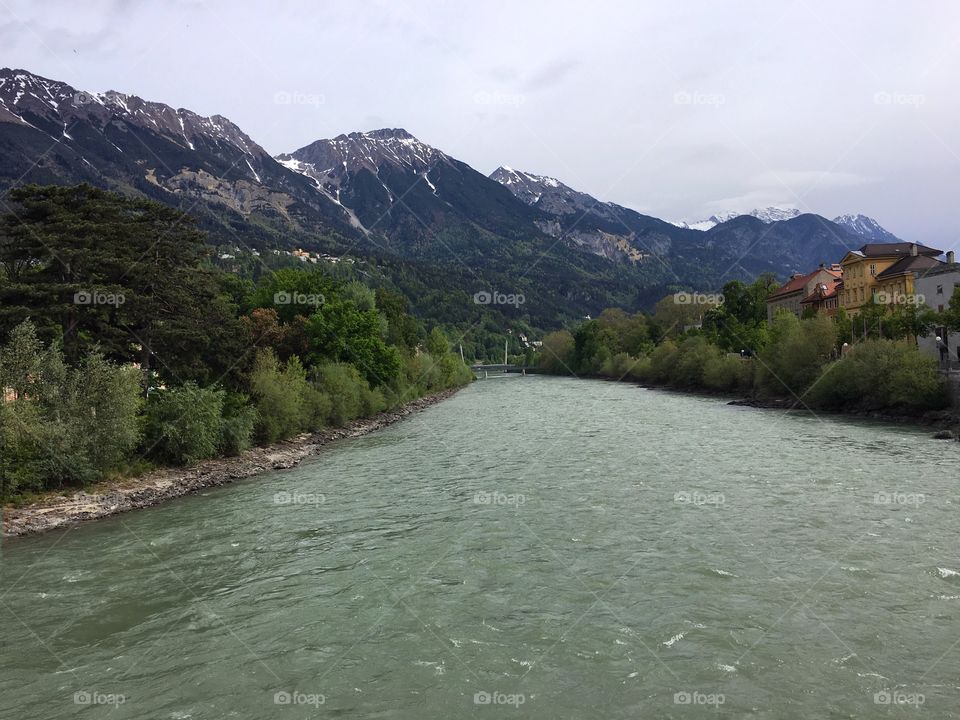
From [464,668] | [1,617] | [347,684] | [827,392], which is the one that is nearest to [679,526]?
[464,668]

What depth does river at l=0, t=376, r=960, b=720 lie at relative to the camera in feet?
36.7

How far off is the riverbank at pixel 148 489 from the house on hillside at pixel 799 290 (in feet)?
276

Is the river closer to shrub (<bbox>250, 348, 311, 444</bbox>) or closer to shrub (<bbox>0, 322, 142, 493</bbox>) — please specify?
shrub (<bbox>0, 322, 142, 493</bbox>)

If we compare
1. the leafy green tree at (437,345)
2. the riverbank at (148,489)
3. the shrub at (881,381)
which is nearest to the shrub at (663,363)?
the leafy green tree at (437,345)

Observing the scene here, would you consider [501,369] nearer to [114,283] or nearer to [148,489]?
[114,283]

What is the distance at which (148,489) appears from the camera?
89.4ft

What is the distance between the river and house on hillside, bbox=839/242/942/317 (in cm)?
5394

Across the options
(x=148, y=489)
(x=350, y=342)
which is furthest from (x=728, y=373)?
(x=148, y=489)

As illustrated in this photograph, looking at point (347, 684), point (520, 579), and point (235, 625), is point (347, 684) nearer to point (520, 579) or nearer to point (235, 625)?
point (235, 625)

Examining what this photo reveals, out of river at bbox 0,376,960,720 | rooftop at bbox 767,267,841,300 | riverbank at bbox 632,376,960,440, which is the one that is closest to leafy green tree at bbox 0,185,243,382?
river at bbox 0,376,960,720

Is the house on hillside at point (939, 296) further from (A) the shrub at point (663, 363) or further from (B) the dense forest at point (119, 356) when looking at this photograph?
(B) the dense forest at point (119, 356)

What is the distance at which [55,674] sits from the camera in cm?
1221

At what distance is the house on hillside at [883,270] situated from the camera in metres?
73.2

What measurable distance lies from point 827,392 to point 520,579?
49.0 metres
